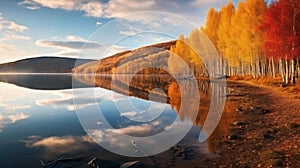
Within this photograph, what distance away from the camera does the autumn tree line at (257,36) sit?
79.4ft

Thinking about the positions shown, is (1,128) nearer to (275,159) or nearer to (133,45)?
(133,45)

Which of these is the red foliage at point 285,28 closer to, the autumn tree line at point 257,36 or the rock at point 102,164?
the autumn tree line at point 257,36

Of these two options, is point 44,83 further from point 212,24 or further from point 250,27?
point 250,27

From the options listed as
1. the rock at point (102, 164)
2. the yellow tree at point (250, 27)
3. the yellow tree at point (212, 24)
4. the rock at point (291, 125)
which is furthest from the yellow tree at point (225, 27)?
the rock at point (102, 164)

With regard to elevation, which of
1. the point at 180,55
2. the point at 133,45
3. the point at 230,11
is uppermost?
the point at 230,11

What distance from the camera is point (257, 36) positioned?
1336 inches

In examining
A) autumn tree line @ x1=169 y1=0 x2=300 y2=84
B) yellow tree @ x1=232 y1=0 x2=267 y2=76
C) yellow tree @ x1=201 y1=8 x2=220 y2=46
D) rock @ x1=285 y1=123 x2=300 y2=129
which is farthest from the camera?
yellow tree @ x1=201 y1=8 x2=220 y2=46

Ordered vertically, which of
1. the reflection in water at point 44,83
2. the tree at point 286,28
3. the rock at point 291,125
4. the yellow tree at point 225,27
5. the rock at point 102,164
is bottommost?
the rock at point 102,164

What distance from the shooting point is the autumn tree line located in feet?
79.4

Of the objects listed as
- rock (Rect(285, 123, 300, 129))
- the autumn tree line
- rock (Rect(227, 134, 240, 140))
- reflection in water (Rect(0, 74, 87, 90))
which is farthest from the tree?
reflection in water (Rect(0, 74, 87, 90))

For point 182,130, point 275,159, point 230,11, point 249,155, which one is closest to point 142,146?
point 182,130

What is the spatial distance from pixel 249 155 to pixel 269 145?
4.49 feet

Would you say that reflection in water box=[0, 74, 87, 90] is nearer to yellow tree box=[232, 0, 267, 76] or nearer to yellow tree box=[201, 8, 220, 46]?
yellow tree box=[201, 8, 220, 46]

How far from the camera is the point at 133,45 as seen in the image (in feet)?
36.8
